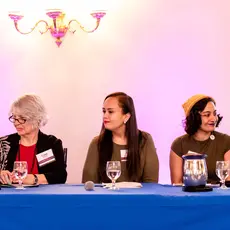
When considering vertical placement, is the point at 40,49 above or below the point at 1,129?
above

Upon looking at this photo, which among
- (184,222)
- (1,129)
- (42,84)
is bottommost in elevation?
(184,222)

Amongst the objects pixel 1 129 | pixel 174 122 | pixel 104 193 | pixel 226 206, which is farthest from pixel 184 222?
pixel 1 129

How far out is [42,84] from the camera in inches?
223

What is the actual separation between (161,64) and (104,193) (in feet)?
7.88

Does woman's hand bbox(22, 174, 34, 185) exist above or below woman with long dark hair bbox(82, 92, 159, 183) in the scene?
below

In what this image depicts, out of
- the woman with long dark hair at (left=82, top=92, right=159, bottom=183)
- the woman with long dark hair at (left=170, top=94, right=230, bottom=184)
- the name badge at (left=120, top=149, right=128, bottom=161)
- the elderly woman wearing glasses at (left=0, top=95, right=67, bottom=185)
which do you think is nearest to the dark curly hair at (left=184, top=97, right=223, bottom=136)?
the woman with long dark hair at (left=170, top=94, right=230, bottom=184)

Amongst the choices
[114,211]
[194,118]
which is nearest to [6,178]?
[114,211]

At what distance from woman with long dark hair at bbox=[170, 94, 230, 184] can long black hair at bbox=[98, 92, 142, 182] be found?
13.6 inches

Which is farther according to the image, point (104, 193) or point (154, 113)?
point (154, 113)

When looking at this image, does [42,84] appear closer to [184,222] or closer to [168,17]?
[168,17]

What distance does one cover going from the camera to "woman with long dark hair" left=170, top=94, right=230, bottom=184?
4.72 m

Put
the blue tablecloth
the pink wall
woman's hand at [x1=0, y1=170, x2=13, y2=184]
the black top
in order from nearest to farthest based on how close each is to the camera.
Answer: the blue tablecloth, woman's hand at [x1=0, y1=170, x2=13, y2=184], the black top, the pink wall

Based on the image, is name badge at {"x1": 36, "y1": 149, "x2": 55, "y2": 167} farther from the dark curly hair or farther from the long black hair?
the dark curly hair

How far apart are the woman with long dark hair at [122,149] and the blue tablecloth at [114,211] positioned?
1079 mm
